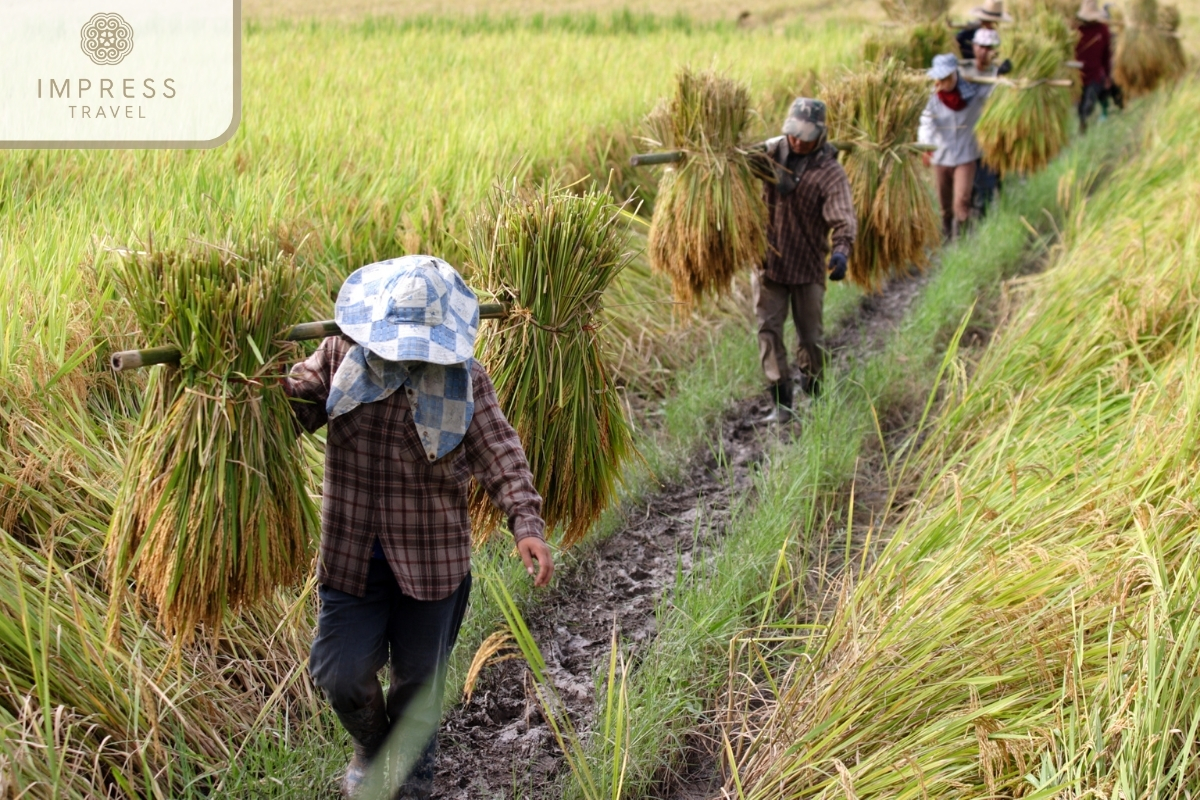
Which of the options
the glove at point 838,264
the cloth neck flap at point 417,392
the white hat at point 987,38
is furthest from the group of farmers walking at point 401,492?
the white hat at point 987,38

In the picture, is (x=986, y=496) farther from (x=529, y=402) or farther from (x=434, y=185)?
(x=434, y=185)

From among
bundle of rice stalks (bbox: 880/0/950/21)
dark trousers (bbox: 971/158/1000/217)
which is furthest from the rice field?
bundle of rice stalks (bbox: 880/0/950/21)

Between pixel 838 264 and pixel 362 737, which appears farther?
pixel 838 264

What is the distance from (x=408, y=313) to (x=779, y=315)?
2.90 metres

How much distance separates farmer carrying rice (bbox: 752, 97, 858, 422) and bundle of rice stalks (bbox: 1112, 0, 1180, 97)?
8.17 m

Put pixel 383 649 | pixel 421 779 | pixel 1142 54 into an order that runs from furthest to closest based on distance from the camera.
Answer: pixel 1142 54
pixel 421 779
pixel 383 649

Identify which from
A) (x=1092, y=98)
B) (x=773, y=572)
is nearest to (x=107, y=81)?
(x=773, y=572)

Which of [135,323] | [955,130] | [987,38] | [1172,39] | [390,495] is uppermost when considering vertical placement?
[1172,39]

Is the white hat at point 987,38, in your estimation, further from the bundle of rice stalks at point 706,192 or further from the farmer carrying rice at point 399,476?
the farmer carrying rice at point 399,476

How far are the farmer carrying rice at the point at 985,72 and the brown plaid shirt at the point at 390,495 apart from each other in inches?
239

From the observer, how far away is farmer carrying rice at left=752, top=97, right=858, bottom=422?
176 inches

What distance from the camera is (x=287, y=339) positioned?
229 cm

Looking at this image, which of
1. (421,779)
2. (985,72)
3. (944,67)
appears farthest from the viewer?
(985,72)

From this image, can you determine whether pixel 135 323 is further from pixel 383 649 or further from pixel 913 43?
pixel 913 43
